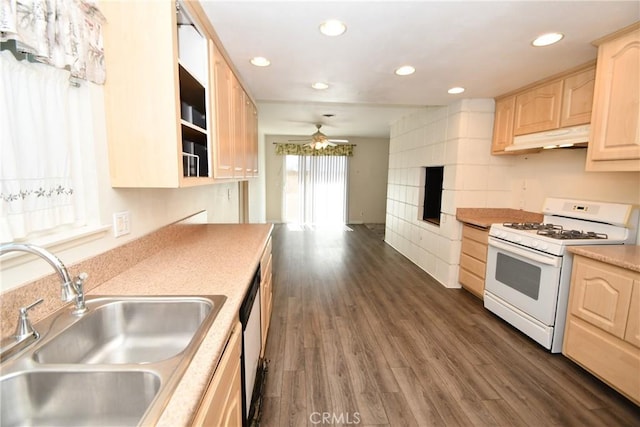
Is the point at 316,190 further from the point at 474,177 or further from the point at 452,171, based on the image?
the point at 474,177

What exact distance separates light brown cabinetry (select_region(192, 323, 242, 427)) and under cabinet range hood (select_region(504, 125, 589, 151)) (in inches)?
109

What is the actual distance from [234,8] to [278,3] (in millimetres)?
256

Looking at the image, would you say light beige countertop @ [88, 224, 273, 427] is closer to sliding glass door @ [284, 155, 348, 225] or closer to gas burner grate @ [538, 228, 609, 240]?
gas burner grate @ [538, 228, 609, 240]

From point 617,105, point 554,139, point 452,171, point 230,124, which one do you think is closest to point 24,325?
point 230,124

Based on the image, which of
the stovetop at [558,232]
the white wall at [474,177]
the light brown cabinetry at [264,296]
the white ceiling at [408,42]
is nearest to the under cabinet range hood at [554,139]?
the white wall at [474,177]

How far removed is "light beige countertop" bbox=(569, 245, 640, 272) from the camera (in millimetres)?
1668

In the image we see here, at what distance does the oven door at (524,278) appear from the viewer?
84.4 inches

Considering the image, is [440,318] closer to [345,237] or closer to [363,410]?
[363,410]

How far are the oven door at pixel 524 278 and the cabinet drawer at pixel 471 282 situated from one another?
0.17 m

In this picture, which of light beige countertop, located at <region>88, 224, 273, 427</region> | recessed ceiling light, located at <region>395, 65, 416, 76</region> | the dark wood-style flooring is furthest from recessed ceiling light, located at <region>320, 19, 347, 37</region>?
the dark wood-style flooring

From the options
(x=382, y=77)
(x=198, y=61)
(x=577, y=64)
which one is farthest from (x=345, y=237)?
(x=198, y=61)

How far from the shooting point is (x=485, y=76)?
2496mm

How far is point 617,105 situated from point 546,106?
0.76m

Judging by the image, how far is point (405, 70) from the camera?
2.37 meters
